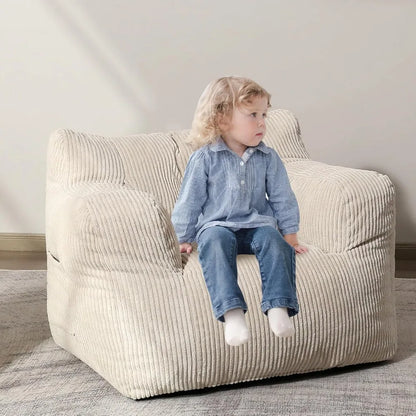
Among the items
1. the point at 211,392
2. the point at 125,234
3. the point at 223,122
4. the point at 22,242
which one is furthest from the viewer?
the point at 22,242

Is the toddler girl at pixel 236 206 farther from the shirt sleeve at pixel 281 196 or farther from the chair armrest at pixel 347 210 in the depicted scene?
the chair armrest at pixel 347 210

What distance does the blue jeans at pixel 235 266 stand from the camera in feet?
5.68

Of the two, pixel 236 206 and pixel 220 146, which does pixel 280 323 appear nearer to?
pixel 236 206

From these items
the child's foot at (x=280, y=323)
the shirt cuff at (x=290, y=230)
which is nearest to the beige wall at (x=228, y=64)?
the shirt cuff at (x=290, y=230)

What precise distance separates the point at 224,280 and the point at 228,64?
2433mm

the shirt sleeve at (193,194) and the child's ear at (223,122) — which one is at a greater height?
the child's ear at (223,122)

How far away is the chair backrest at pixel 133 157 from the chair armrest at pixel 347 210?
46 centimetres

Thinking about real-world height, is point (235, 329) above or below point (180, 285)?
above

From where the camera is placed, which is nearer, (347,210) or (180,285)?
(180,285)

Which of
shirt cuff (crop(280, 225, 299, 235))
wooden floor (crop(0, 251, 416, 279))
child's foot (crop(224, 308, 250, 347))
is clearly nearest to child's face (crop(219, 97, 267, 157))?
shirt cuff (crop(280, 225, 299, 235))

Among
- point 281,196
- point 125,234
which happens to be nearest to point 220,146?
point 281,196

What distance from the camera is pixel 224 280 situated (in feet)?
5.75

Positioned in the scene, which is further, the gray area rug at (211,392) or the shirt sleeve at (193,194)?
the gray area rug at (211,392)

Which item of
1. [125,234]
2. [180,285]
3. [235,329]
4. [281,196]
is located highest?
[281,196]
